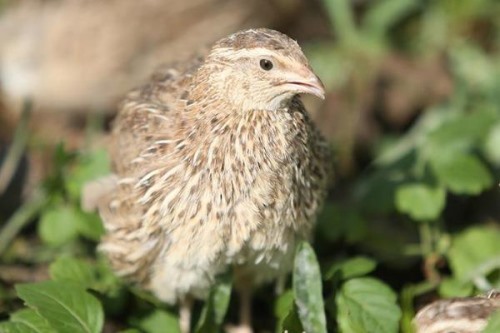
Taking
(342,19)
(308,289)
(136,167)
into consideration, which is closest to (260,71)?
(136,167)

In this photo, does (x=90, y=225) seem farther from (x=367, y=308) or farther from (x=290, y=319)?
(x=367, y=308)

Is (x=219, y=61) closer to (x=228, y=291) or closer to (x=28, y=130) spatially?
(x=228, y=291)

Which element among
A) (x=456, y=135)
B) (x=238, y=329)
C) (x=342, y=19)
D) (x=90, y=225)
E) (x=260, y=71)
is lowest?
(x=238, y=329)

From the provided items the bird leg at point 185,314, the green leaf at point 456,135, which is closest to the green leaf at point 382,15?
the green leaf at point 456,135

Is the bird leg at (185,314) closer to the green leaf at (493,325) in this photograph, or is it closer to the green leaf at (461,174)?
the green leaf at (461,174)

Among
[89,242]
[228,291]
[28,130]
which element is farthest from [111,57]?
[228,291]
